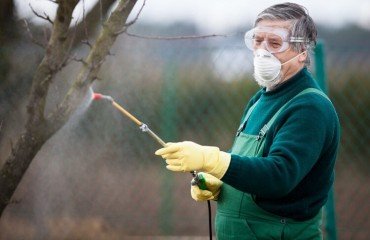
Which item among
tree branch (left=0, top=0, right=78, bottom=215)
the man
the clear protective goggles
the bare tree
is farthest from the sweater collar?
tree branch (left=0, top=0, right=78, bottom=215)

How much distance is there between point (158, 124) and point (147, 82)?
27 cm

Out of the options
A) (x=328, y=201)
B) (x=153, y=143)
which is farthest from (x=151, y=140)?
(x=328, y=201)

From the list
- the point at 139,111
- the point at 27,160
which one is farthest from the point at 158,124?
the point at 27,160

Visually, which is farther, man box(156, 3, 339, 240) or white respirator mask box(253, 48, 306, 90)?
white respirator mask box(253, 48, 306, 90)

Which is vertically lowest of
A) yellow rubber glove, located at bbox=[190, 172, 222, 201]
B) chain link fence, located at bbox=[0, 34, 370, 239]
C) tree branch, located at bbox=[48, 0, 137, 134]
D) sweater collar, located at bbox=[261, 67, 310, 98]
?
chain link fence, located at bbox=[0, 34, 370, 239]

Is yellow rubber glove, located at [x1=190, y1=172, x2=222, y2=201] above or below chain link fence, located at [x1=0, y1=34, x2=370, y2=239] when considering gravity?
above

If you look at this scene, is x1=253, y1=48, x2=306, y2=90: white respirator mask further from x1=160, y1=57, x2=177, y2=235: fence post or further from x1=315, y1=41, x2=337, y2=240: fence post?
x1=160, y1=57, x2=177, y2=235: fence post

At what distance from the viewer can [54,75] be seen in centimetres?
251

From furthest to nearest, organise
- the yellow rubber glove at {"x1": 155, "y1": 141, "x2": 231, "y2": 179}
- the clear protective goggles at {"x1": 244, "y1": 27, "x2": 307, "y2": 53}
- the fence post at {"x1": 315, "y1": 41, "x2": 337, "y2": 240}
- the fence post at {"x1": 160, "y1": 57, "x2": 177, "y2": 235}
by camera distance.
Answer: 1. the fence post at {"x1": 160, "y1": 57, "x2": 177, "y2": 235}
2. the fence post at {"x1": 315, "y1": 41, "x2": 337, "y2": 240}
3. the clear protective goggles at {"x1": 244, "y1": 27, "x2": 307, "y2": 53}
4. the yellow rubber glove at {"x1": 155, "y1": 141, "x2": 231, "y2": 179}

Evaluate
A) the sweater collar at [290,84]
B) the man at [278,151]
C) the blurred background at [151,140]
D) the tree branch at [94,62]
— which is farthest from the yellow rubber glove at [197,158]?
the blurred background at [151,140]

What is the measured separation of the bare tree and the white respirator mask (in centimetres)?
55

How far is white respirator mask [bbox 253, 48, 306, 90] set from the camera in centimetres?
221

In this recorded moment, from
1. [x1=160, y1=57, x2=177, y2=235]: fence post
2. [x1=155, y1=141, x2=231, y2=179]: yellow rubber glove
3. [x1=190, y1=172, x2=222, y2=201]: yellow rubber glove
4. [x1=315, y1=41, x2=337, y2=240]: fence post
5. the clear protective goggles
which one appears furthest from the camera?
[x1=160, y1=57, x2=177, y2=235]: fence post

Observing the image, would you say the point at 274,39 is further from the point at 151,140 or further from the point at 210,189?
the point at 151,140
